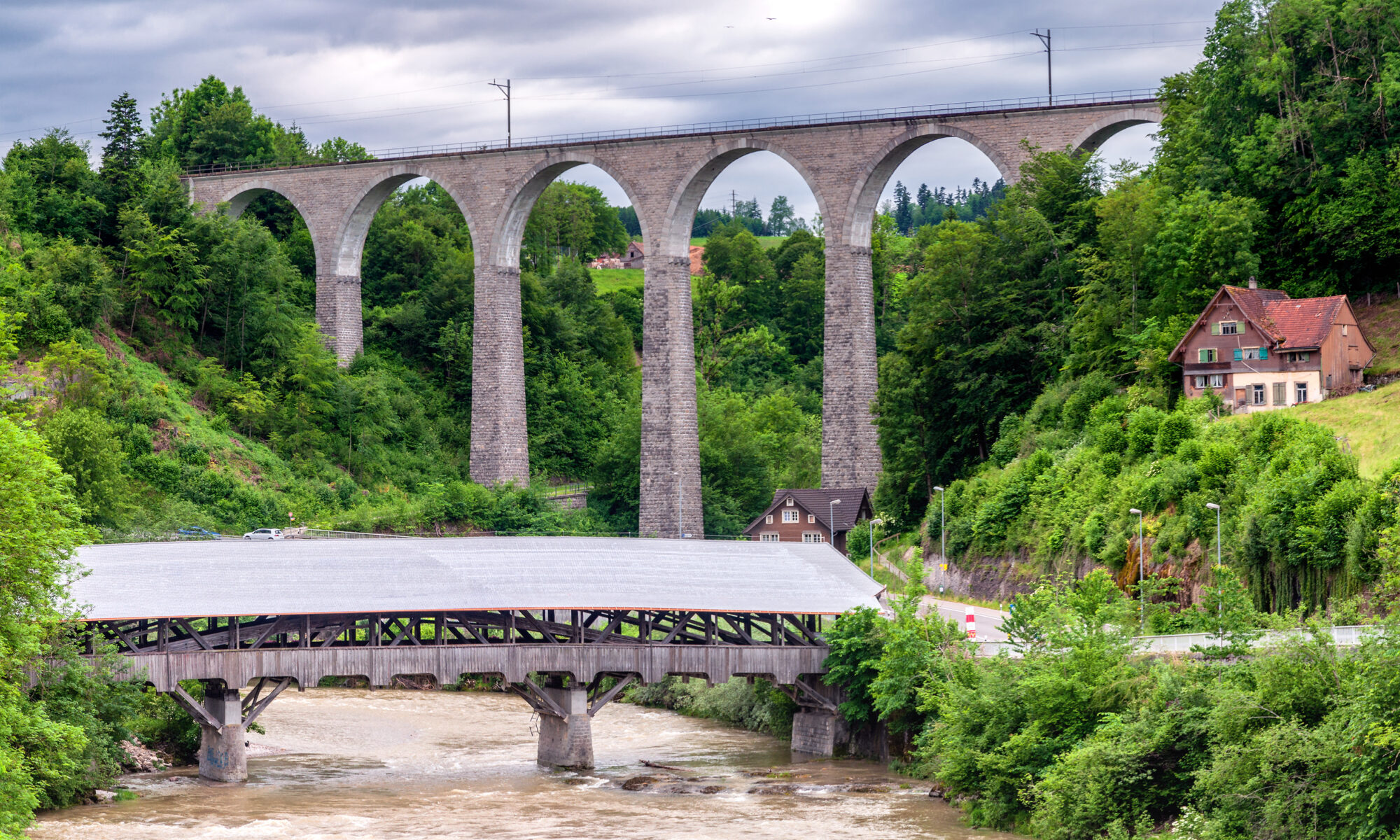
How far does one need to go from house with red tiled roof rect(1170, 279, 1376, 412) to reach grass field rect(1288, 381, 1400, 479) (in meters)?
1.23

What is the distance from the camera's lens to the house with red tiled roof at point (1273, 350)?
49625 millimetres

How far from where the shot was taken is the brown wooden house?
68125 mm

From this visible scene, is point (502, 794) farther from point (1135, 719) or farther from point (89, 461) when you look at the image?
point (89, 461)

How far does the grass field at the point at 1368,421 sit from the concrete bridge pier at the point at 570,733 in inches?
789

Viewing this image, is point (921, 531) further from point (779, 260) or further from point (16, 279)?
point (779, 260)

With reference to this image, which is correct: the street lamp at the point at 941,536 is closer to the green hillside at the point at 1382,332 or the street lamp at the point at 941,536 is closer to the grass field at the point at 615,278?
the green hillside at the point at 1382,332

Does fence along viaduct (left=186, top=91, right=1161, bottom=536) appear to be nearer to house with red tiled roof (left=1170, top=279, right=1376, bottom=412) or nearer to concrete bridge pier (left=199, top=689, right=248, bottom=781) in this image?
house with red tiled roof (left=1170, top=279, right=1376, bottom=412)

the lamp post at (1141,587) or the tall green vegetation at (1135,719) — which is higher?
the lamp post at (1141,587)

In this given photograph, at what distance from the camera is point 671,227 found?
74.6 metres

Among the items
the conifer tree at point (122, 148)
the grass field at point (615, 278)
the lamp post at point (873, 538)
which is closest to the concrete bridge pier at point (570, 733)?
the lamp post at point (873, 538)

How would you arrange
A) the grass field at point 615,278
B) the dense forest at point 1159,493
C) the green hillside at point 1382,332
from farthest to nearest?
the grass field at point 615,278 → the green hillside at point 1382,332 → the dense forest at point 1159,493

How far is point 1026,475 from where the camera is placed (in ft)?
183

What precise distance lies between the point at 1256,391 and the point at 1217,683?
20945 mm

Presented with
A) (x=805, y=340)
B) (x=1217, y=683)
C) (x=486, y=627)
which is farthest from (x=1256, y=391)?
(x=805, y=340)
